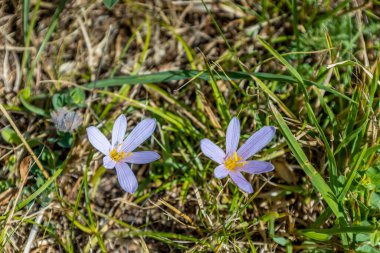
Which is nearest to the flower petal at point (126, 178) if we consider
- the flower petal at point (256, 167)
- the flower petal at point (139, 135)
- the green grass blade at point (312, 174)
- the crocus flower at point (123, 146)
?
the crocus flower at point (123, 146)

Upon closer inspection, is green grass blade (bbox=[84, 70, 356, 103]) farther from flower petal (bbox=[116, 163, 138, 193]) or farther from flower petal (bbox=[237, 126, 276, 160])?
flower petal (bbox=[116, 163, 138, 193])

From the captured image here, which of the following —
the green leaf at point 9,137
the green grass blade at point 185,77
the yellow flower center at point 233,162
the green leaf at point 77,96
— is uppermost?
the green grass blade at point 185,77

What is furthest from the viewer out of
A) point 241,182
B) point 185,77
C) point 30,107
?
point 30,107

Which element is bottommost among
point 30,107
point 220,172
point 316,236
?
point 316,236

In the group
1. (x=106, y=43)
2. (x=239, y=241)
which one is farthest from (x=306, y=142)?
(x=106, y=43)

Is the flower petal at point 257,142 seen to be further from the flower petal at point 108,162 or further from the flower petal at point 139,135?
the flower petal at point 108,162

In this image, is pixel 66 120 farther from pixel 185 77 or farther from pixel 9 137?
pixel 185 77

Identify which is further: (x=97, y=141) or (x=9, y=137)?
(x=9, y=137)

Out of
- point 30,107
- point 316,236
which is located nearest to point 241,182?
point 316,236
